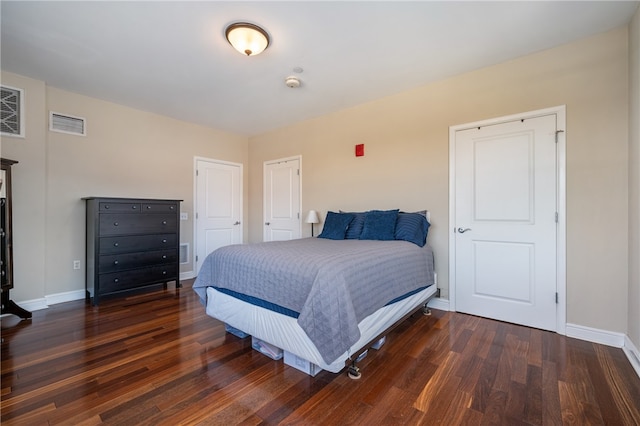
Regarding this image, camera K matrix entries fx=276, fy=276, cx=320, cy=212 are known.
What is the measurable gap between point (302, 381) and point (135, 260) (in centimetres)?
287

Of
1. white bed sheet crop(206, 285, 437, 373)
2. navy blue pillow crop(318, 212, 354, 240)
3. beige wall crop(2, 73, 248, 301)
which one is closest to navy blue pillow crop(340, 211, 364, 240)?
navy blue pillow crop(318, 212, 354, 240)

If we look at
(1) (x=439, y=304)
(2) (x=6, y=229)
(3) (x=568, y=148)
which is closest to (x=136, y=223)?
(2) (x=6, y=229)

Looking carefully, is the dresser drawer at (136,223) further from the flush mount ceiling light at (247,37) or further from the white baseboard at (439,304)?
the white baseboard at (439,304)

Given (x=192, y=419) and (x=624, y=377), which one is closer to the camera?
(x=192, y=419)

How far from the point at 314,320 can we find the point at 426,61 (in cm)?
261

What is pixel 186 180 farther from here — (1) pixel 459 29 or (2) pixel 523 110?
(2) pixel 523 110

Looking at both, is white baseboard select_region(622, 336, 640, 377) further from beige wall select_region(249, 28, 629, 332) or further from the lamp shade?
the lamp shade

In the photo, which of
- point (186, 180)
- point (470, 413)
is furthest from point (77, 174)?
point (470, 413)

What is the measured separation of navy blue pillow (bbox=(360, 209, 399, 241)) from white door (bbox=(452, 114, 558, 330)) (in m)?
0.68

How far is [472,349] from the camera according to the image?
7.06ft

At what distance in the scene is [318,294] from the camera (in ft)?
5.39

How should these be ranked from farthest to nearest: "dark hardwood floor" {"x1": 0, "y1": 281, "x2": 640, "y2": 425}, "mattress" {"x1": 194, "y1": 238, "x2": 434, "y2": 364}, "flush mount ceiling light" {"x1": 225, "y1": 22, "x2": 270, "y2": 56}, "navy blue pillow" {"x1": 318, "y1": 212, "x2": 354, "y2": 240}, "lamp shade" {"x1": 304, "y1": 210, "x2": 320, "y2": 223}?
"lamp shade" {"x1": 304, "y1": 210, "x2": 320, "y2": 223} → "navy blue pillow" {"x1": 318, "y1": 212, "x2": 354, "y2": 240} → "flush mount ceiling light" {"x1": 225, "y1": 22, "x2": 270, "y2": 56} → "mattress" {"x1": 194, "y1": 238, "x2": 434, "y2": 364} → "dark hardwood floor" {"x1": 0, "y1": 281, "x2": 640, "y2": 425}

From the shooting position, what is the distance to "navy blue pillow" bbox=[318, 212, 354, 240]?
339 cm

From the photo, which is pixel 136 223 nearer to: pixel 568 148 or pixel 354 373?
pixel 354 373
